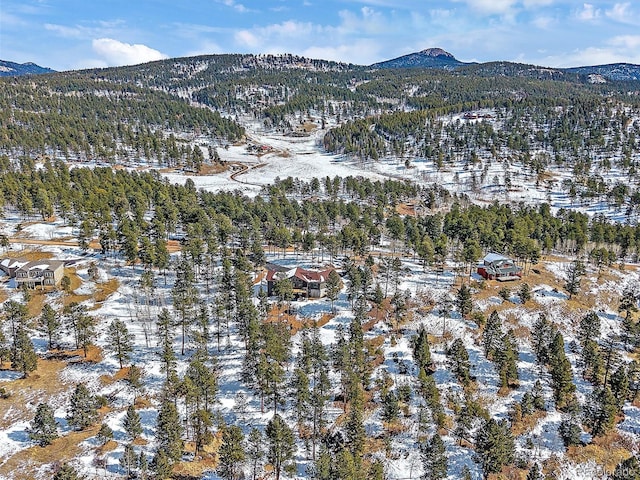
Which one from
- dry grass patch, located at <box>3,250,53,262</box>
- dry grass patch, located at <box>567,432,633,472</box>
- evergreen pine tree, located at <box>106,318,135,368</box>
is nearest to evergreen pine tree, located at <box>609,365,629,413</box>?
dry grass patch, located at <box>567,432,633,472</box>

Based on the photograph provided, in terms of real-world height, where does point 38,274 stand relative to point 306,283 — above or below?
above

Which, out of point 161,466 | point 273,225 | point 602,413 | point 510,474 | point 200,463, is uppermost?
point 273,225

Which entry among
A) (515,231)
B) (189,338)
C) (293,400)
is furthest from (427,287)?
(189,338)

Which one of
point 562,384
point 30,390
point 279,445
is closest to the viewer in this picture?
point 279,445

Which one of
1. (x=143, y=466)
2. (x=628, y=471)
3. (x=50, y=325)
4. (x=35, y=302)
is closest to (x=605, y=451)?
(x=628, y=471)

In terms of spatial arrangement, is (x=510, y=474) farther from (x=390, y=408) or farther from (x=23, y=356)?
(x=23, y=356)
